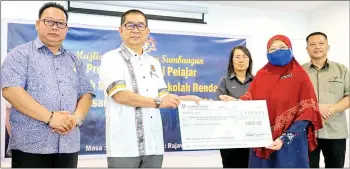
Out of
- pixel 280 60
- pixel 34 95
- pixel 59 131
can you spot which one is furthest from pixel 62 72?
pixel 280 60

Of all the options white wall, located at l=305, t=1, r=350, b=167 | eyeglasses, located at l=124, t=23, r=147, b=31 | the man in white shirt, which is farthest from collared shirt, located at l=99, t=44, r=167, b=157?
white wall, located at l=305, t=1, r=350, b=167

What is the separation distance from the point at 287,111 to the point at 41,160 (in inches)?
54.2

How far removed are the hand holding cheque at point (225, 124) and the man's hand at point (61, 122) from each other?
60cm

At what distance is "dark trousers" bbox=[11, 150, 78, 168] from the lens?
6.25ft

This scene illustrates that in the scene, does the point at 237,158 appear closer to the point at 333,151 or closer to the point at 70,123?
the point at 333,151

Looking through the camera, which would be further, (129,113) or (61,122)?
(129,113)

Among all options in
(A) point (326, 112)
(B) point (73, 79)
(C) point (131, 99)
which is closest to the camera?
(C) point (131, 99)

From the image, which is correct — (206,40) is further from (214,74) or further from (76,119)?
(76,119)

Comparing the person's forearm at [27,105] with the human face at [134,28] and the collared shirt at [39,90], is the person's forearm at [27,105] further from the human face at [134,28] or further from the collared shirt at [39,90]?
the human face at [134,28]

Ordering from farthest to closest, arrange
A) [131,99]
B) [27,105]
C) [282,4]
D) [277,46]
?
1. [282,4]
2. [277,46]
3. [131,99]
4. [27,105]

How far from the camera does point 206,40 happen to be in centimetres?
424

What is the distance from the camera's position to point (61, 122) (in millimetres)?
1887

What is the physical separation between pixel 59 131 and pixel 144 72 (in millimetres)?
549

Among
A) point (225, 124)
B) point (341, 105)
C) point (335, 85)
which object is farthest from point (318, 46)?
point (225, 124)
